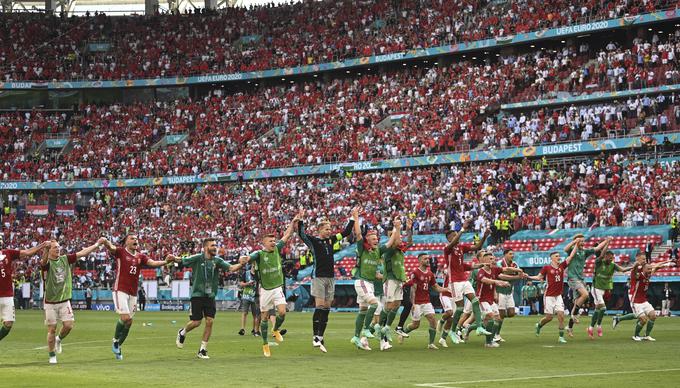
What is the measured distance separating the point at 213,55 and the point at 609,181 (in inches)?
1790

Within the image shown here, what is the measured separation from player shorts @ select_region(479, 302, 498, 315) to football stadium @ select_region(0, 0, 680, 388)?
5cm

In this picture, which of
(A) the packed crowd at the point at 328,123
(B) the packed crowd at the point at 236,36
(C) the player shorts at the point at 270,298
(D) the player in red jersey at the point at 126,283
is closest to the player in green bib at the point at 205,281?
(D) the player in red jersey at the point at 126,283

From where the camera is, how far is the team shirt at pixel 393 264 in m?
25.2

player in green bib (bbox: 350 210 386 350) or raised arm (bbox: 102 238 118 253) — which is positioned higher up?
raised arm (bbox: 102 238 118 253)

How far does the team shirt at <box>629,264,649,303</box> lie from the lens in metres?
27.4

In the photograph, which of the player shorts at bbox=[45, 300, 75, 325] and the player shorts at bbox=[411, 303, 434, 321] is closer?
the player shorts at bbox=[45, 300, 75, 325]

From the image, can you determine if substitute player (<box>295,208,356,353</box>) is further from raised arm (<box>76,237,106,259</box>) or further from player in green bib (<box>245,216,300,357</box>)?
raised arm (<box>76,237,106,259</box>)

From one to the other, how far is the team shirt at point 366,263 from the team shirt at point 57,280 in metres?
6.75

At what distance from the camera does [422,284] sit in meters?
26.3

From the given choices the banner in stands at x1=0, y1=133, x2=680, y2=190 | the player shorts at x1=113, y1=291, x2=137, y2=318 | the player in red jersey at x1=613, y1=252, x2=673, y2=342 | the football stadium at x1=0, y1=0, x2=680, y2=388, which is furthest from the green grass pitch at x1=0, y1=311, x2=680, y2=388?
the banner in stands at x1=0, y1=133, x2=680, y2=190

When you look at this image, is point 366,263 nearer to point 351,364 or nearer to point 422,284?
point 422,284

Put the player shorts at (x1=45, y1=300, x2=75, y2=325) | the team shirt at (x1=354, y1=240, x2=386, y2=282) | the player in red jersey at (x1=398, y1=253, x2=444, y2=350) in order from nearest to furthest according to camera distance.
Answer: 1. the player shorts at (x1=45, y1=300, x2=75, y2=325)
2. the team shirt at (x1=354, y1=240, x2=386, y2=282)
3. the player in red jersey at (x1=398, y1=253, x2=444, y2=350)

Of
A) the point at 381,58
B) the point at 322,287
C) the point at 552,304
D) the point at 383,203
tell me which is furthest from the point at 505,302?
the point at 381,58

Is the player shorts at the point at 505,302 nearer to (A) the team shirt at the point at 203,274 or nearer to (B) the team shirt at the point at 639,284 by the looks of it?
(B) the team shirt at the point at 639,284
